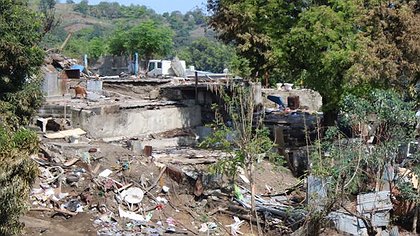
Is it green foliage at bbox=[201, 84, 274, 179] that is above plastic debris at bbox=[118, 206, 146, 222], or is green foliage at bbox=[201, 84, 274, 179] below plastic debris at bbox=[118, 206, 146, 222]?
above

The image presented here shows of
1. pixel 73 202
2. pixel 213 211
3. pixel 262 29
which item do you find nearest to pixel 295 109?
Result: pixel 262 29

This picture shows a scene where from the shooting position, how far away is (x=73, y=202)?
14.8m

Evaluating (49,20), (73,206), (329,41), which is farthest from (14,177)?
Result: (49,20)

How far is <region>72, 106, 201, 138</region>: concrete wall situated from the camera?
2097 cm

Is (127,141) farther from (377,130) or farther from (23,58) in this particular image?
(377,130)

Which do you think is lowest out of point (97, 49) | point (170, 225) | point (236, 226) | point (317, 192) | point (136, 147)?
point (236, 226)

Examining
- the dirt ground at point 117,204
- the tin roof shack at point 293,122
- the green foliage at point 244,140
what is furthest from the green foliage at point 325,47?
the green foliage at point 244,140

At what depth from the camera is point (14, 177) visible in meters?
9.44

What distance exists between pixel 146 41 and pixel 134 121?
24.7 metres

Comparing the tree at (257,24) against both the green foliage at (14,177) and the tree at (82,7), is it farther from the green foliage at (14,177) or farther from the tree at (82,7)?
the tree at (82,7)

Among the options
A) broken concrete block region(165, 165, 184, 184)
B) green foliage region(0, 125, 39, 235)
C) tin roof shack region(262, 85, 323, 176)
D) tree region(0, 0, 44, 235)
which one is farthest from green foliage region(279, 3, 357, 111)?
green foliage region(0, 125, 39, 235)

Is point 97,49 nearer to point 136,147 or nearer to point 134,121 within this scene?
point 134,121

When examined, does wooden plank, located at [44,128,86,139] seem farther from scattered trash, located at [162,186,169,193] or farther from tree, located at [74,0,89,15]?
tree, located at [74,0,89,15]

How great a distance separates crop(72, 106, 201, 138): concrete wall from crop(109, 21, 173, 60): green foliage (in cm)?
2145
